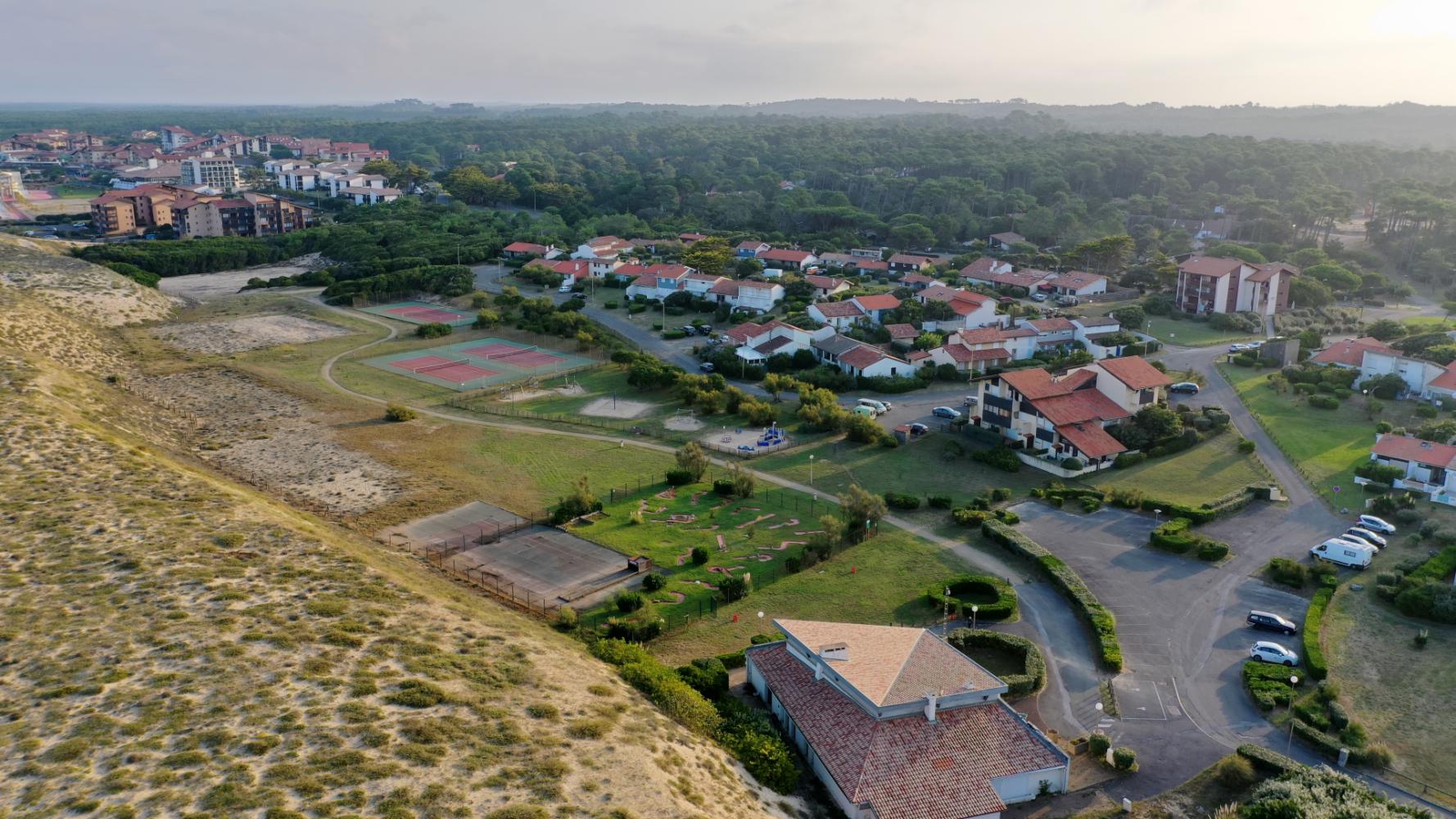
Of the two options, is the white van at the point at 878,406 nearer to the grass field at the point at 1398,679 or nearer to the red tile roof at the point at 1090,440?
the red tile roof at the point at 1090,440

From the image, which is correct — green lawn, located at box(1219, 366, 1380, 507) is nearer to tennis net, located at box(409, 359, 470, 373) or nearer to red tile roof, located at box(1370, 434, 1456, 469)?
red tile roof, located at box(1370, 434, 1456, 469)

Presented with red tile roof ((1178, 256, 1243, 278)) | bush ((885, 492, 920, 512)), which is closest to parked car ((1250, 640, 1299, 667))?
bush ((885, 492, 920, 512))

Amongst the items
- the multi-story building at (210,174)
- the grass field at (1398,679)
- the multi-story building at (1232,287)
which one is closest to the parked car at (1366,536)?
the grass field at (1398,679)

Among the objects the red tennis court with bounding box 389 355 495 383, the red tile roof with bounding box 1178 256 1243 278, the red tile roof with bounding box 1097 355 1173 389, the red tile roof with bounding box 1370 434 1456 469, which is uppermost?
the red tile roof with bounding box 1178 256 1243 278

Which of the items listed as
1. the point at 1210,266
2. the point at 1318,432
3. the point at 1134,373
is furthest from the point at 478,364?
the point at 1210,266

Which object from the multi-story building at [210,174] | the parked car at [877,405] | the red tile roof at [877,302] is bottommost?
the parked car at [877,405]

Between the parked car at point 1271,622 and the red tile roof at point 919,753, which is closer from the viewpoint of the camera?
the red tile roof at point 919,753
